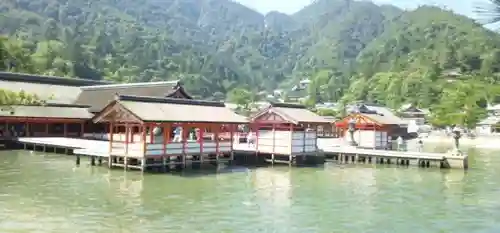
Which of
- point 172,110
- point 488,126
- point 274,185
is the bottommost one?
point 274,185

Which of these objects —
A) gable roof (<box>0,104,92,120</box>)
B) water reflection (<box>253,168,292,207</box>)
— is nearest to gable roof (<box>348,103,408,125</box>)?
water reflection (<box>253,168,292,207</box>)

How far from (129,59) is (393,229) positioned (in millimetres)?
129319

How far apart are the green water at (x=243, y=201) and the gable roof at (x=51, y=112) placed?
8238mm

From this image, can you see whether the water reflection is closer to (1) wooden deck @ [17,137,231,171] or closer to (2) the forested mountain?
(1) wooden deck @ [17,137,231,171]

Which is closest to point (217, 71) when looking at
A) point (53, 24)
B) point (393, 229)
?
point (53, 24)

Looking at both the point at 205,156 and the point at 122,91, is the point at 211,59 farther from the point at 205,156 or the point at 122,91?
the point at 205,156

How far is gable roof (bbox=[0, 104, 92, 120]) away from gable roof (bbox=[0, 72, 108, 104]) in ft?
9.65

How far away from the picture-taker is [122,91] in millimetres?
45844

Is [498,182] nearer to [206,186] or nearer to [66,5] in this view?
[206,186]

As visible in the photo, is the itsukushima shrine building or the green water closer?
the green water

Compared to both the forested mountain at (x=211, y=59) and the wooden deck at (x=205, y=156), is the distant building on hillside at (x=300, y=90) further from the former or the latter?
the wooden deck at (x=205, y=156)

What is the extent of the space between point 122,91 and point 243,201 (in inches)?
1098

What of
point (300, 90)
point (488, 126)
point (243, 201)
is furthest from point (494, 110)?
point (300, 90)

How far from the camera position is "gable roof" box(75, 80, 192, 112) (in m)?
42.3
